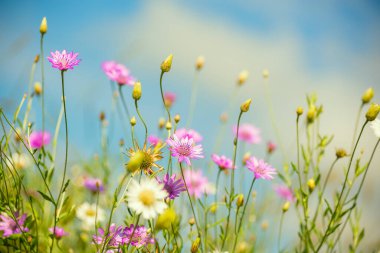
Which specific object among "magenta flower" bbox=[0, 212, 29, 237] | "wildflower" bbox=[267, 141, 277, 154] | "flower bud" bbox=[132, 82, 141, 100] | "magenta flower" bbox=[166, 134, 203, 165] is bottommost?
"magenta flower" bbox=[0, 212, 29, 237]

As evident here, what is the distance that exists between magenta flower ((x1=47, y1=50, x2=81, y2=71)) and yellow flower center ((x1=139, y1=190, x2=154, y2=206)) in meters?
0.47

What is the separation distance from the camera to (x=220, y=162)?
1.49 m

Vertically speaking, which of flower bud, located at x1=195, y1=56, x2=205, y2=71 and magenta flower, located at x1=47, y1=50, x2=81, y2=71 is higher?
flower bud, located at x1=195, y1=56, x2=205, y2=71

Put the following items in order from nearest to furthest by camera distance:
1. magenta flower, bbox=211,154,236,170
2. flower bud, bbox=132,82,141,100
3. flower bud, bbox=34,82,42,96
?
1. flower bud, bbox=132,82,141,100
2. magenta flower, bbox=211,154,236,170
3. flower bud, bbox=34,82,42,96

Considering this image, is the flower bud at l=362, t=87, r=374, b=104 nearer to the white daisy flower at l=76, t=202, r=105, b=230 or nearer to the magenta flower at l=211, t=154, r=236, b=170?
the magenta flower at l=211, t=154, r=236, b=170

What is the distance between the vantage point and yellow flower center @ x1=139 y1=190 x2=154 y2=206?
0.91 meters

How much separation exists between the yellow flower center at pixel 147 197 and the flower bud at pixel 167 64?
470mm

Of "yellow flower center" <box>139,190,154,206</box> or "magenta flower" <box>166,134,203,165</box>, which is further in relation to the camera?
"magenta flower" <box>166,134,203,165</box>

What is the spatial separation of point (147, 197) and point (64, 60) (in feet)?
1.65

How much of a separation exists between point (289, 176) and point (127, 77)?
797mm

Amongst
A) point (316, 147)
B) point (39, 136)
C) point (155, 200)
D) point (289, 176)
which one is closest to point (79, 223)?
point (39, 136)

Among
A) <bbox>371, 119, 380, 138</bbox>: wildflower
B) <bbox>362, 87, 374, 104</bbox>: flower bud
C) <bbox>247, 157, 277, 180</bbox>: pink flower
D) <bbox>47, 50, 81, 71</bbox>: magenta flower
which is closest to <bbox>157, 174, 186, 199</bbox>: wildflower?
<bbox>247, 157, 277, 180</bbox>: pink flower

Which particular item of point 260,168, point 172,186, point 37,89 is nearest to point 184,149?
point 172,186

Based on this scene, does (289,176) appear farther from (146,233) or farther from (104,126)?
(104,126)
